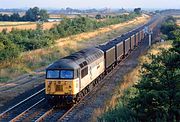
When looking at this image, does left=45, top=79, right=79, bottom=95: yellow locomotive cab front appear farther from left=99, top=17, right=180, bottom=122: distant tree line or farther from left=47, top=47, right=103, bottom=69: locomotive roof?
left=99, top=17, right=180, bottom=122: distant tree line

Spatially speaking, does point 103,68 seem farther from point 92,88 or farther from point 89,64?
point 89,64

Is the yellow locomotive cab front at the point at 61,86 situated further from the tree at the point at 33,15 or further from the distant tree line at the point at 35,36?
the tree at the point at 33,15

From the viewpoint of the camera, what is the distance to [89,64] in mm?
25203

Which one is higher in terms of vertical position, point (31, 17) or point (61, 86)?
point (61, 86)

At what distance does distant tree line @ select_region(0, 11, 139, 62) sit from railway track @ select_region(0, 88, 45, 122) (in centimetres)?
1232

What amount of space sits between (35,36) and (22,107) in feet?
118

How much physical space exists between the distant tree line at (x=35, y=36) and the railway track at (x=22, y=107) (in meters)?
12.3

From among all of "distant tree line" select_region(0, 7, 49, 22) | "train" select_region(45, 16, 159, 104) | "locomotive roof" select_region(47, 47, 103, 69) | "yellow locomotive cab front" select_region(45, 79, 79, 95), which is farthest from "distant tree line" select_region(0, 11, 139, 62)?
"distant tree line" select_region(0, 7, 49, 22)

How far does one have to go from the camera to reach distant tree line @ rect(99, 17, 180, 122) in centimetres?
1385

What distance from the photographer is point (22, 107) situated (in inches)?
883

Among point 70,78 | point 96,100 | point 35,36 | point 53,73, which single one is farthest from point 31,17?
point 70,78

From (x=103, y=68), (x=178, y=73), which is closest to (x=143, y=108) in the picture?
(x=178, y=73)

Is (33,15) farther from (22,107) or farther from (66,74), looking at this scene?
(66,74)

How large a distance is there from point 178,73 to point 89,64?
38.7 feet
